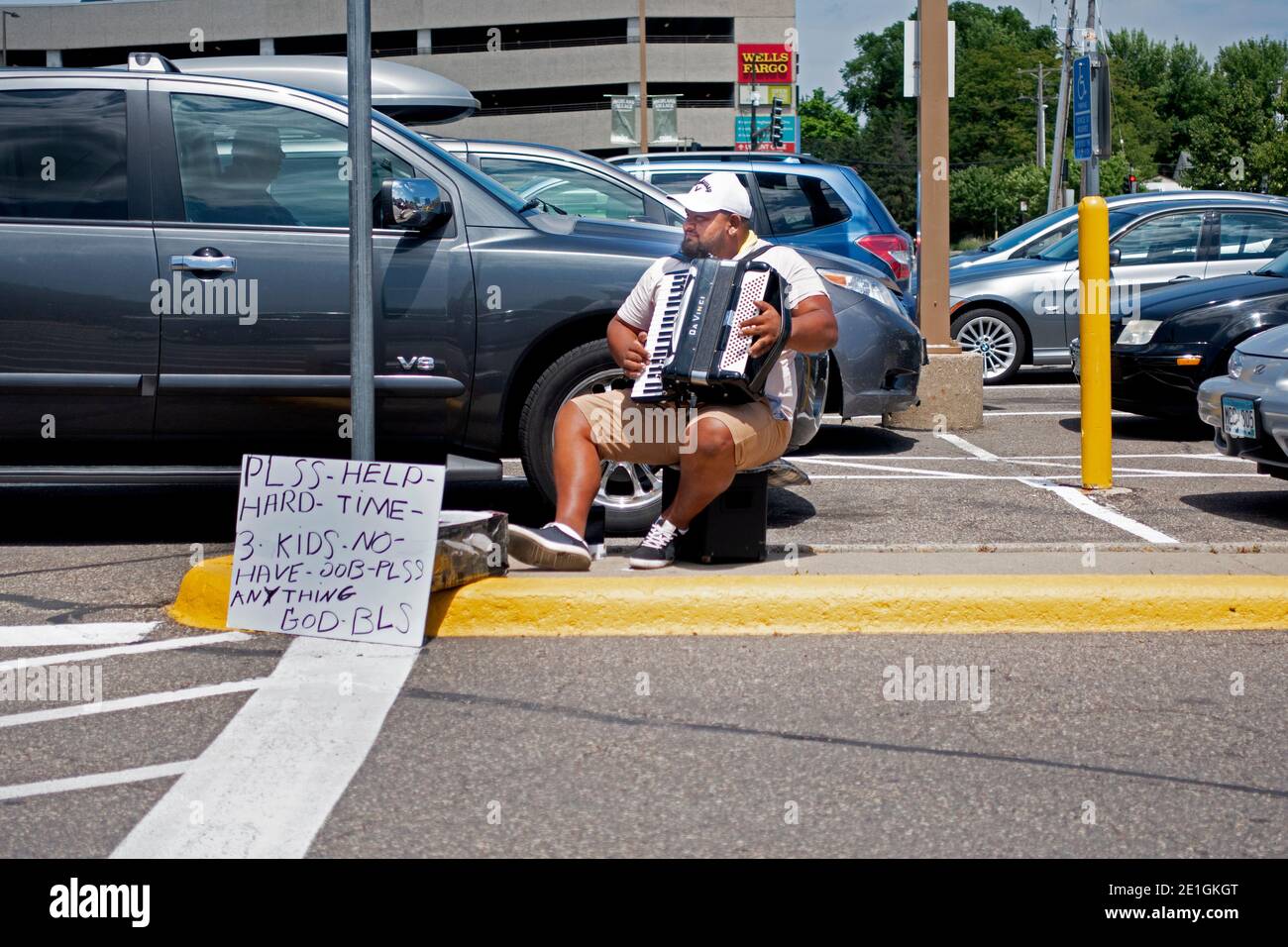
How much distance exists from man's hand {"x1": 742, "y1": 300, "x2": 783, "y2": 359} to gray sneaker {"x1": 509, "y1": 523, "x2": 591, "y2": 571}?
2.89 ft

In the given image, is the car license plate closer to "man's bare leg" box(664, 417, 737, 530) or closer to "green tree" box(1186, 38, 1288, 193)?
"man's bare leg" box(664, 417, 737, 530)

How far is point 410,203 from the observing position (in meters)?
5.64

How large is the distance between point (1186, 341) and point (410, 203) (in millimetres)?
5717

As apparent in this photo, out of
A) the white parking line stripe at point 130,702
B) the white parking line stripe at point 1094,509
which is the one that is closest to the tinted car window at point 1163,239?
the white parking line stripe at point 1094,509

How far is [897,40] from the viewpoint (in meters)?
116

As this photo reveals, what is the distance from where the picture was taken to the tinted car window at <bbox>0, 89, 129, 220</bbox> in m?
5.93

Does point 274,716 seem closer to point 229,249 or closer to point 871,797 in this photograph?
point 871,797

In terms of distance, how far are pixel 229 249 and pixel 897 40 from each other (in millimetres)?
116598

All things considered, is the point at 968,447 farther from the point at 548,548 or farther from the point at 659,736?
the point at 659,736

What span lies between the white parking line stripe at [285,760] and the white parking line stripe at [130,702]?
0.29 feet

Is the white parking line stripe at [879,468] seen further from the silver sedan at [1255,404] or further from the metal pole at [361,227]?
the metal pole at [361,227]

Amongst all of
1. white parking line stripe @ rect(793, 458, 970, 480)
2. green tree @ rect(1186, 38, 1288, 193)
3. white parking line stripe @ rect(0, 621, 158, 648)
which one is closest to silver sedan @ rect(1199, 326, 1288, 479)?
white parking line stripe @ rect(793, 458, 970, 480)

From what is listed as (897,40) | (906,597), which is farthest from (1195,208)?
(897,40)
